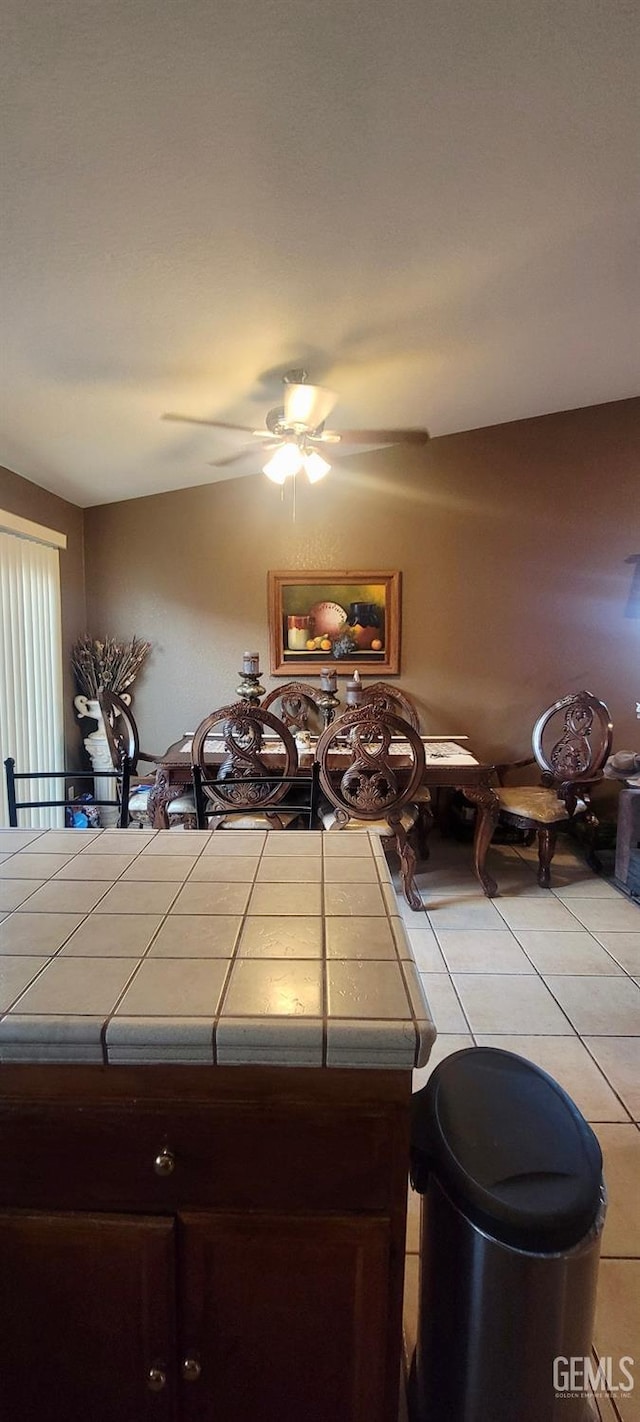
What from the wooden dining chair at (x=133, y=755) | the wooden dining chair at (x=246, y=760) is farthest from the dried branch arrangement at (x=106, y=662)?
the wooden dining chair at (x=246, y=760)

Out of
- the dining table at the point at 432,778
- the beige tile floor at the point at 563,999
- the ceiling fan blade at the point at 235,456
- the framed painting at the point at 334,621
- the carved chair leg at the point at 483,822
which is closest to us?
the beige tile floor at the point at 563,999

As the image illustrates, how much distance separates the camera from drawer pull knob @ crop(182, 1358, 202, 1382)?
2.59 ft

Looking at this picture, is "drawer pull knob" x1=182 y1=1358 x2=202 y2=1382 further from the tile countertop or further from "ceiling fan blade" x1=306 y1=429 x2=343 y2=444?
"ceiling fan blade" x1=306 y1=429 x2=343 y2=444

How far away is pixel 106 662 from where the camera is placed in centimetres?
421

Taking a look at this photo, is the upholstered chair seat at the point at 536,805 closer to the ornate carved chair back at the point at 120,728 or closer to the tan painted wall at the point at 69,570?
the ornate carved chair back at the point at 120,728

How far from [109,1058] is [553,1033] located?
1860 mm

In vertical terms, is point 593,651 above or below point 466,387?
below

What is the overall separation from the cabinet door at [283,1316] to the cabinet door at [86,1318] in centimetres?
4

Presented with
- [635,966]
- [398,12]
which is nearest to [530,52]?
[398,12]

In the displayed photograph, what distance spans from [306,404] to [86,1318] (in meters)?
2.88

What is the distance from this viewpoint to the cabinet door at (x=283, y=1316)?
76 centimetres

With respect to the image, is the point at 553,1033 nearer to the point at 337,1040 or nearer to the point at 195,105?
the point at 337,1040

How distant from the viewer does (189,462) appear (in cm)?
373

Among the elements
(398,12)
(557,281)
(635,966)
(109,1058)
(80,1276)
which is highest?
(557,281)
